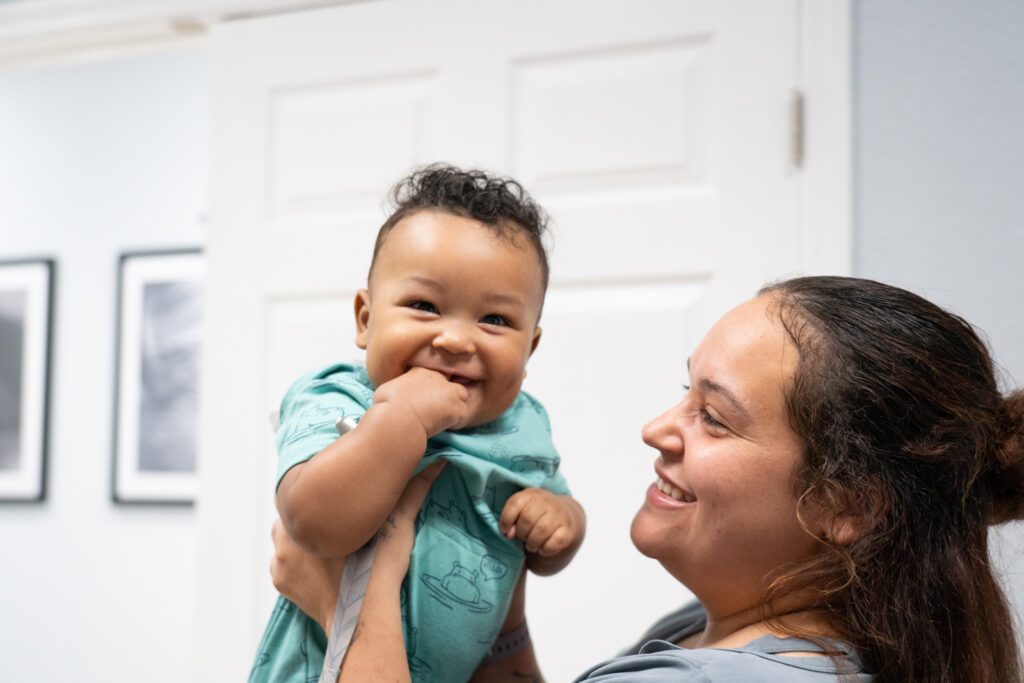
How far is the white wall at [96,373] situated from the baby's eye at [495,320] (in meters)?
2.68

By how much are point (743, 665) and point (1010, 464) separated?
36cm

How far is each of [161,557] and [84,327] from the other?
0.92m

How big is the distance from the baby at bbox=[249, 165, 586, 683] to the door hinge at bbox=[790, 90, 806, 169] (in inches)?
31.5

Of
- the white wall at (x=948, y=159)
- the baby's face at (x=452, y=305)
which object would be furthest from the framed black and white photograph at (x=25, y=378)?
the white wall at (x=948, y=159)

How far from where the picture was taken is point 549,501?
1156mm

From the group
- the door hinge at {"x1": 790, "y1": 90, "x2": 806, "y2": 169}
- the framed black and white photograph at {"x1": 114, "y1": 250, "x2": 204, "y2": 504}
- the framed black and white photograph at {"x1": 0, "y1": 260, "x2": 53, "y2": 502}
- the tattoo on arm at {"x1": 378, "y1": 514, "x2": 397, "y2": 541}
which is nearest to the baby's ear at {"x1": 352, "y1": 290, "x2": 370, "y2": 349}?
the tattoo on arm at {"x1": 378, "y1": 514, "x2": 397, "y2": 541}

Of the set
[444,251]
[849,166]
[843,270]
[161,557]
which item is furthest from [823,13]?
[161,557]

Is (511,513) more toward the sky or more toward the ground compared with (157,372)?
more toward the ground

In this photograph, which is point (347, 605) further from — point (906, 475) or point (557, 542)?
point (906, 475)

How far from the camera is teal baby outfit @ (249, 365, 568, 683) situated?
1089 millimetres

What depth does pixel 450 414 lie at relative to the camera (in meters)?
1.06

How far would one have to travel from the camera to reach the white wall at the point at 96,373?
358 centimetres

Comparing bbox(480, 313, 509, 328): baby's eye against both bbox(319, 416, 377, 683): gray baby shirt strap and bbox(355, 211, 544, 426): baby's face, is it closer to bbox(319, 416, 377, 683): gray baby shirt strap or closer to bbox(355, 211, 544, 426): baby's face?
bbox(355, 211, 544, 426): baby's face

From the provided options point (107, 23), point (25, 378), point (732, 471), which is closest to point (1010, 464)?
point (732, 471)
